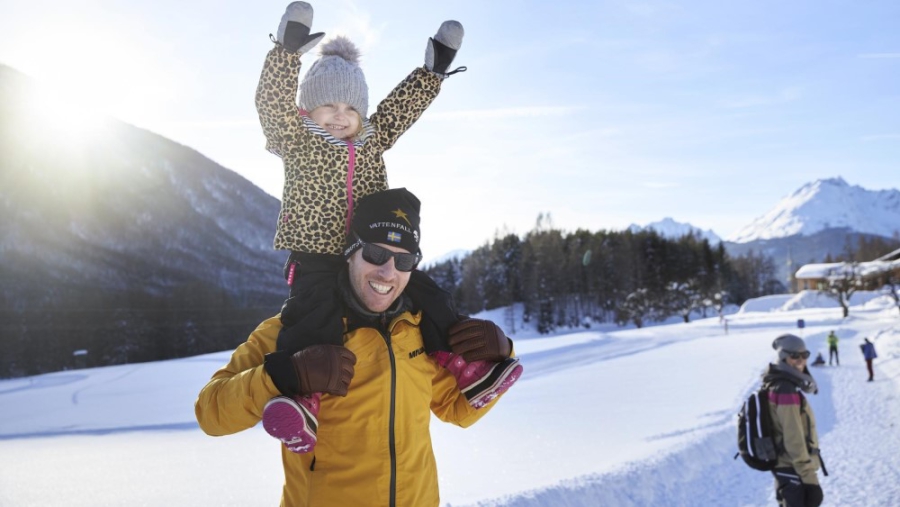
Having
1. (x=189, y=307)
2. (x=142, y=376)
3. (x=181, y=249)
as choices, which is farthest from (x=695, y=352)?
(x=181, y=249)

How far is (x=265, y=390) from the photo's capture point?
1510 mm

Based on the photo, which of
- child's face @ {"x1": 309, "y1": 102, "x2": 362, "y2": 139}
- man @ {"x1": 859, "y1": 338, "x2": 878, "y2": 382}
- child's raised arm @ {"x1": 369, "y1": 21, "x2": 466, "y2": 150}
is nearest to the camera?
child's face @ {"x1": 309, "y1": 102, "x2": 362, "y2": 139}

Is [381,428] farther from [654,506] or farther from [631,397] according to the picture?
[631,397]

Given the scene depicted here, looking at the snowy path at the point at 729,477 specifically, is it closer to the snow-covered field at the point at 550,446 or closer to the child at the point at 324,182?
the snow-covered field at the point at 550,446

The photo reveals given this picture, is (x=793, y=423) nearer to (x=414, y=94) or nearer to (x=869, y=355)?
(x=414, y=94)

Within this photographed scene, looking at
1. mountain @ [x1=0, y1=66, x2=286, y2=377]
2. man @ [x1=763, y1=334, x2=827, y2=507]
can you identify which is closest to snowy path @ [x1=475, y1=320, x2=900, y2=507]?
man @ [x1=763, y1=334, x2=827, y2=507]

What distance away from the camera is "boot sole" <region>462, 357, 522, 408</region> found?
1.93 meters

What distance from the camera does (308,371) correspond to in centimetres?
149

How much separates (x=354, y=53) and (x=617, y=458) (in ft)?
20.9

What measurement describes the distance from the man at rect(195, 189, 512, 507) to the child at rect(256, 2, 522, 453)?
0.24ft

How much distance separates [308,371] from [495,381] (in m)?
0.74

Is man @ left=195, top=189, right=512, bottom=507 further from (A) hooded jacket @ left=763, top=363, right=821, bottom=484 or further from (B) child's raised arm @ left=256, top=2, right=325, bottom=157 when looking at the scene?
(A) hooded jacket @ left=763, top=363, right=821, bottom=484

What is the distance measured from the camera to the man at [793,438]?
163 inches

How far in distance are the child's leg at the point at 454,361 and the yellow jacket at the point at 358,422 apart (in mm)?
140
